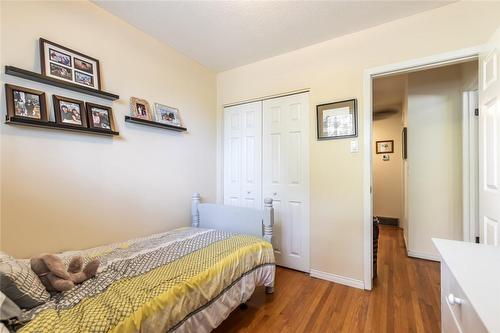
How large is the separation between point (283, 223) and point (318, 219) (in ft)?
1.42

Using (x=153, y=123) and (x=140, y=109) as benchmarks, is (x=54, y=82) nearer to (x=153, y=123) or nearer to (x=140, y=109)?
(x=140, y=109)

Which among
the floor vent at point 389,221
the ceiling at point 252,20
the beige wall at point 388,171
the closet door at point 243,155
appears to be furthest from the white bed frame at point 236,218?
the beige wall at point 388,171

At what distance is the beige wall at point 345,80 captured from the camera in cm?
188

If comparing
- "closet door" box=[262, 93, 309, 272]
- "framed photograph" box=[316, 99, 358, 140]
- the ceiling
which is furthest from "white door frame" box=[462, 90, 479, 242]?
"closet door" box=[262, 93, 309, 272]

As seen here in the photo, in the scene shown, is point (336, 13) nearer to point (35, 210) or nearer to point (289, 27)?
point (289, 27)

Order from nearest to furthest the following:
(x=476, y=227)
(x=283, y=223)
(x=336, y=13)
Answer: (x=336, y=13) → (x=476, y=227) → (x=283, y=223)

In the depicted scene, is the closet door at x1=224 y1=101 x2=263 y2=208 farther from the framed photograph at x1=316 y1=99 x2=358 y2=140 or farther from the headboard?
the framed photograph at x1=316 y1=99 x2=358 y2=140

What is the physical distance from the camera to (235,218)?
2.27 meters

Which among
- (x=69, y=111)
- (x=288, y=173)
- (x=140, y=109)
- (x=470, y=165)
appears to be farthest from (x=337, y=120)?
(x=69, y=111)

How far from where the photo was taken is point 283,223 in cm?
270

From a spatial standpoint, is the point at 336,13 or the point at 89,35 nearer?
the point at 89,35

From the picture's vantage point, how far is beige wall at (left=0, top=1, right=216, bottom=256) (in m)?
1.47

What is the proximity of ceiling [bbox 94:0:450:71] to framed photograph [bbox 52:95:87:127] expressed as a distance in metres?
0.87

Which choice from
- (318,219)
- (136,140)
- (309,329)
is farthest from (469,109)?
(136,140)
